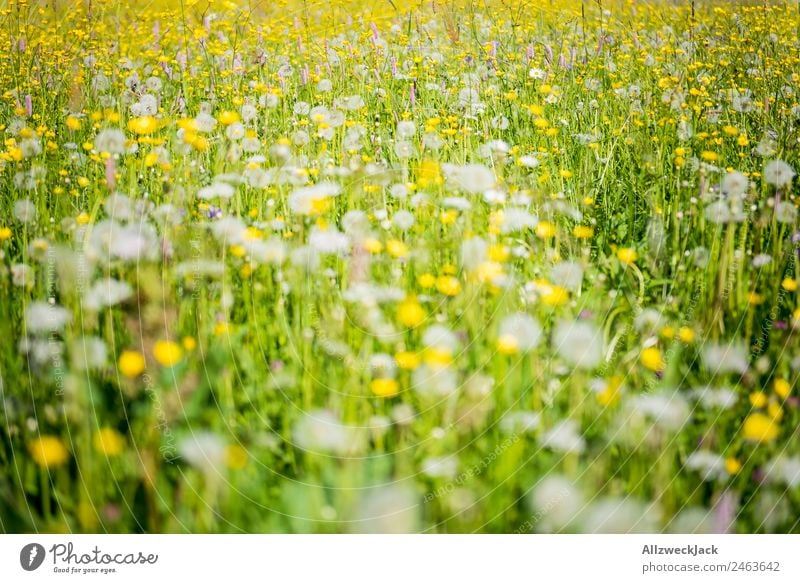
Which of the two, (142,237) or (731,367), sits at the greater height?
(142,237)

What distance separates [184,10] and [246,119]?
0.35 meters

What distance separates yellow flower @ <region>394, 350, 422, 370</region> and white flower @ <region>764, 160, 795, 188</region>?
0.83m

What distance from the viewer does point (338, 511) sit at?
983 mm

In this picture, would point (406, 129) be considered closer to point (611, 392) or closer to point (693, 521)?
point (611, 392)

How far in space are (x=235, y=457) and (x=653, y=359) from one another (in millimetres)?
697

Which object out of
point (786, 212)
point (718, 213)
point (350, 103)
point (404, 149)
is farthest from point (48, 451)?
point (786, 212)

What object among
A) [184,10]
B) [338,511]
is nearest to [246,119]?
[184,10]

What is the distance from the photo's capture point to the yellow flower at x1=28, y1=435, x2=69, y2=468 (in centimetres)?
96

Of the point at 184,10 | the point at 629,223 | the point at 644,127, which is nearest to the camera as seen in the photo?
the point at 629,223

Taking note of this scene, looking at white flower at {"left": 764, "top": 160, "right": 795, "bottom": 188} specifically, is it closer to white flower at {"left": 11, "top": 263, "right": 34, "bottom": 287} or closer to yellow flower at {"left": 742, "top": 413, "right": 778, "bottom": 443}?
yellow flower at {"left": 742, "top": 413, "right": 778, "bottom": 443}
